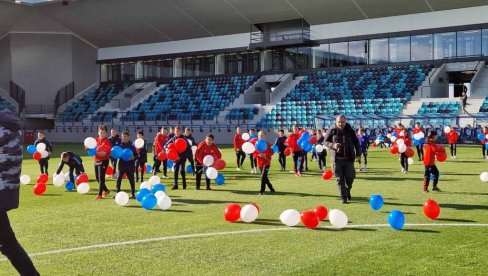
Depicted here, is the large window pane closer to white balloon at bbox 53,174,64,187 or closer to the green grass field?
the green grass field

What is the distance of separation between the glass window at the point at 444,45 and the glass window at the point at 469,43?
0.44 meters

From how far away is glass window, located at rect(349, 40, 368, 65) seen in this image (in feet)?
151

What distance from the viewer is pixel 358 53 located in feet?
152

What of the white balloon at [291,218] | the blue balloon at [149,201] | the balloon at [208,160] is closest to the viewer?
the white balloon at [291,218]

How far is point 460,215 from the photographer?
1049 centimetres

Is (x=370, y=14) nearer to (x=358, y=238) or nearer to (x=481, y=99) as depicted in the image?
(x=481, y=99)

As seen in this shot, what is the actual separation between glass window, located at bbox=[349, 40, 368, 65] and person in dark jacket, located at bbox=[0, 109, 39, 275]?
4299 cm

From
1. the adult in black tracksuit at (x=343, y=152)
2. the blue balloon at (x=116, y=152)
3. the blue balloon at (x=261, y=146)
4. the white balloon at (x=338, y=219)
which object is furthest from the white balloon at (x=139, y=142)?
the white balloon at (x=338, y=219)

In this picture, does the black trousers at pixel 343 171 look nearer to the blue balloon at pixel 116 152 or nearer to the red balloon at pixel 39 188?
the blue balloon at pixel 116 152

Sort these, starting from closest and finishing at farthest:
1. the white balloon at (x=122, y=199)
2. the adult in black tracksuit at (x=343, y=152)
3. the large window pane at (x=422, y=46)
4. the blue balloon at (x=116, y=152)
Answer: the white balloon at (x=122, y=199) < the adult in black tracksuit at (x=343, y=152) < the blue balloon at (x=116, y=152) < the large window pane at (x=422, y=46)

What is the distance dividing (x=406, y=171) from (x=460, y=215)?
9.21m

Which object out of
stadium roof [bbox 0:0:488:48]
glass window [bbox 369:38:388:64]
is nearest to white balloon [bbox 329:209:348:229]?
stadium roof [bbox 0:0:488:48]

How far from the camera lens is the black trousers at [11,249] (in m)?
5.39

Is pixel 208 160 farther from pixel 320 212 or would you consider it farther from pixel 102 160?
pixel 320 212
